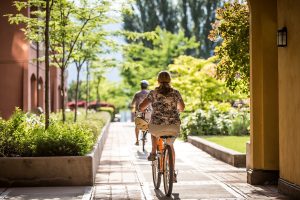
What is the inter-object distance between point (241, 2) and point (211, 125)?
30.4 ft

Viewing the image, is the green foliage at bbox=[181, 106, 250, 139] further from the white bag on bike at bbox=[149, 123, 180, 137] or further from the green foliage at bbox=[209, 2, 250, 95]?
the white bag on bike at bbox=[149, 123, 180, 137]

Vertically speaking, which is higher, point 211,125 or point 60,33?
point 60,33

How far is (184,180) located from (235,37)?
385 centimetres

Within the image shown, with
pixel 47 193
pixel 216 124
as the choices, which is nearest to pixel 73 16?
pixel 216 124

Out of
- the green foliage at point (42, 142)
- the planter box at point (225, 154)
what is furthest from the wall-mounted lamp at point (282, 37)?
the planter box at point (225, 154)

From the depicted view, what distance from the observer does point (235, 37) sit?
41.8ft

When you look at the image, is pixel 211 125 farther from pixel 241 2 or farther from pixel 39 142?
pixel 39 142

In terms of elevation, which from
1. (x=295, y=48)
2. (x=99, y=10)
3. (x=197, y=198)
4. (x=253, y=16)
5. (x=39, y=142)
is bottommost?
(x=197, y=198)

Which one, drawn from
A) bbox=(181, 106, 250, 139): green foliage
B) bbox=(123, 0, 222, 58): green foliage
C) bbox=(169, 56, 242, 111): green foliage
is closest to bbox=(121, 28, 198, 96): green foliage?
bbox=(123, 0, 222, 58): green foliage

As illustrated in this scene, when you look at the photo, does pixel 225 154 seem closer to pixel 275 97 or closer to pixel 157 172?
pixel 275 97

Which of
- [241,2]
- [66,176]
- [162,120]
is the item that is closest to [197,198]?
[162,120]

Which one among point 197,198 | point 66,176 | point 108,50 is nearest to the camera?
point 197,198

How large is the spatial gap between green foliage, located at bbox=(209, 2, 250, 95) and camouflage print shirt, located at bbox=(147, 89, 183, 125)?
416 centimetres

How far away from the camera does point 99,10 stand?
53.4 feet
